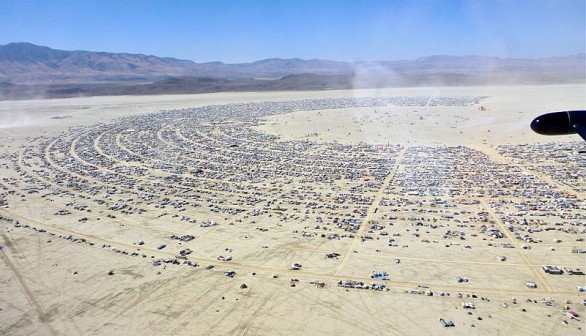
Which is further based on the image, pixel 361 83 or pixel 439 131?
pixel 361 83

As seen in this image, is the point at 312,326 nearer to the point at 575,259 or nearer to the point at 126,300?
the point at 126,300

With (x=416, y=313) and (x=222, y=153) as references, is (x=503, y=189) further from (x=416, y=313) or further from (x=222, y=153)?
(x=222, y=153)

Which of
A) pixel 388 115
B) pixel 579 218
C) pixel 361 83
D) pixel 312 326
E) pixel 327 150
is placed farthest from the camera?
pixel 361 83

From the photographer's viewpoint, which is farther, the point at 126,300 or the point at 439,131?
the point at 439,131

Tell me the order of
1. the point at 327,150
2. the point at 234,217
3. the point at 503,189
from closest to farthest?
the point at 234,217 < the point at 503,189 < the point at 327,150

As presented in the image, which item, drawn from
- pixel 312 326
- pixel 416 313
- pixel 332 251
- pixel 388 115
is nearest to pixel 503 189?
pixel 332 251

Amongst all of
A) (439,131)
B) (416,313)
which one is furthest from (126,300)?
(439,131)
